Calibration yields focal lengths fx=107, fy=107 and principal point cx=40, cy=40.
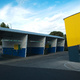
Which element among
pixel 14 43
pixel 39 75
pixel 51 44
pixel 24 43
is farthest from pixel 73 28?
pixel 51 44

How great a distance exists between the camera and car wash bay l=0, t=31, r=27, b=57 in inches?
713

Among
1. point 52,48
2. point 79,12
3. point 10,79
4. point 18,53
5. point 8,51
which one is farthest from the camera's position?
point 52,48

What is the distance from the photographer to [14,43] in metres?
20.7

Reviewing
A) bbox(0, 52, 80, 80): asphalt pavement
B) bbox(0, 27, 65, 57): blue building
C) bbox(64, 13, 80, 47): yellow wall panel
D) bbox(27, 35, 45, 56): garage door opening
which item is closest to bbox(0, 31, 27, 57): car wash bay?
bbox(0, 27, 65, 57): blue building

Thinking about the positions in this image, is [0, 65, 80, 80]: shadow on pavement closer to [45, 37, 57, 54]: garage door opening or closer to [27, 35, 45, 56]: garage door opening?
[27, 35, 45, 56]: garage door opening

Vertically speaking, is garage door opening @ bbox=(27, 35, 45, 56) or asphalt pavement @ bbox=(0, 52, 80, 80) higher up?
garage door opening @ bbox=(27, 35, 45, 56)

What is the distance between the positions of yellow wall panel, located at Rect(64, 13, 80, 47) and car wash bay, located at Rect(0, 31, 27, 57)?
304 inches

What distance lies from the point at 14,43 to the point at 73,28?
12.2m

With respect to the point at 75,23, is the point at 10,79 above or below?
below

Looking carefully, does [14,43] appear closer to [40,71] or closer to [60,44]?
[40,71]

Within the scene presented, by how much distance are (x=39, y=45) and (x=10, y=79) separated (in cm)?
1697

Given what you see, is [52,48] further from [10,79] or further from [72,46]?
[10,79]

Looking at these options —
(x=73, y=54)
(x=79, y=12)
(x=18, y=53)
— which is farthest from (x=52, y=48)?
(x=79, y=12)

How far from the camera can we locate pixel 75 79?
6.53 meters
